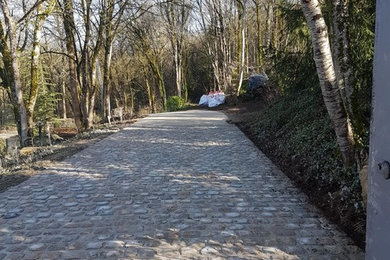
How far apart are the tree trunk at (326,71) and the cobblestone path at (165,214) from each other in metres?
1.17

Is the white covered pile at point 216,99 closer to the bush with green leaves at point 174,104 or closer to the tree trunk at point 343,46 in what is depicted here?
the bush with green leaves at point 174,104

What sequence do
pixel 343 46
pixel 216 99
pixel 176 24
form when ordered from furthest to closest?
pixel 176 24, pixel 216 99, pixel 343 46

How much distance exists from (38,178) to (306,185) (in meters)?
5.15

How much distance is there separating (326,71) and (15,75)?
10.7 meters

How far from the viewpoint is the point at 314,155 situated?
20.9 feet

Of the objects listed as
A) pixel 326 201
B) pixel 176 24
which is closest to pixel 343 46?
pixel 326 201

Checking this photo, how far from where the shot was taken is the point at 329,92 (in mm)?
4391

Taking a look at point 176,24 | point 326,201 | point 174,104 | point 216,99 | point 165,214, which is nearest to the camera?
point 165,214

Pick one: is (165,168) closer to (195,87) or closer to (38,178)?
(38,178)

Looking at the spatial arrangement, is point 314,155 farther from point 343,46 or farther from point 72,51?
point 72,51

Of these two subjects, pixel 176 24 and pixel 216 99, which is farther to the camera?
pixel 176 24

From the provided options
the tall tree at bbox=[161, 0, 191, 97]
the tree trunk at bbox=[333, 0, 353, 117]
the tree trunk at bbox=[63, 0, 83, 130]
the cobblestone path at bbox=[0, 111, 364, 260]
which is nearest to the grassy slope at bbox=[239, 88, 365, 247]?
the cobblestone path at bbox=[0, 111, 364, 260]

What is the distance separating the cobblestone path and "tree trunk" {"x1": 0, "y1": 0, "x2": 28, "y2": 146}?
4.99 meters

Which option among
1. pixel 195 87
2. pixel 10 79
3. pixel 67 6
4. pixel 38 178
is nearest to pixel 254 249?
pixel 38 178
